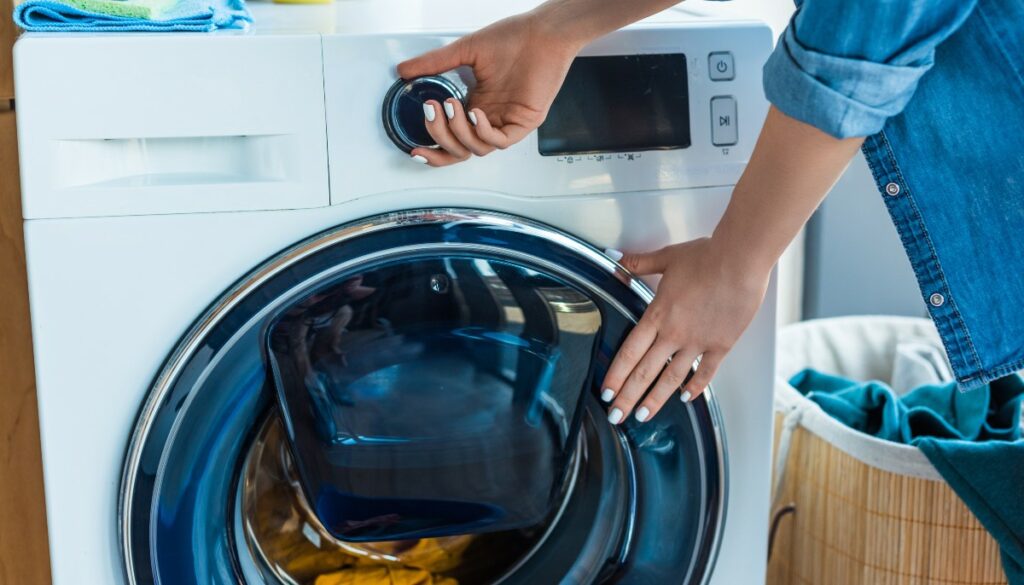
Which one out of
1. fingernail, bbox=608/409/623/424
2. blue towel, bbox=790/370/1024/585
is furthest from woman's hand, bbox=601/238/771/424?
blue towel, bbox=790/370/1024/585

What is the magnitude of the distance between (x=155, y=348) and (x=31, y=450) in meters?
0.30

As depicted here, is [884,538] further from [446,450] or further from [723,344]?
[446,450]

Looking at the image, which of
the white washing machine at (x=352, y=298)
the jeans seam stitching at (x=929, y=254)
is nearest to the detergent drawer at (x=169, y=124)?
the white washing machine at (x=352, y=298)

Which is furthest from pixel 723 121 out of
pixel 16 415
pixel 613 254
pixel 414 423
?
pixel 16 415

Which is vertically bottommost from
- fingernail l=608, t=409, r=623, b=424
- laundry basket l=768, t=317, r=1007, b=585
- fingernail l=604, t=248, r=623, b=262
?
laundry basket l=768, t=317, r=1007, b=585

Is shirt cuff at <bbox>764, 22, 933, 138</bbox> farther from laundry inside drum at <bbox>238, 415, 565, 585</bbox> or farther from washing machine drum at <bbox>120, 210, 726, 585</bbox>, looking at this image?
laundry inside drum at <bbox>238, 415, 565, 585</bbox>

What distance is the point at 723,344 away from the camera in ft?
2.88

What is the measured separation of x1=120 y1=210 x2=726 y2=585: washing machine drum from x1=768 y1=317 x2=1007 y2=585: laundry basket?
32 cm

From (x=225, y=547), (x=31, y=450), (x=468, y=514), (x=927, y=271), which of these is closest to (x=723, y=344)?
(x=927, y=271)

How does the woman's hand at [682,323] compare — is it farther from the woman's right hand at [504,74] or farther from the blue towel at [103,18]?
the blue towel at [103,18]

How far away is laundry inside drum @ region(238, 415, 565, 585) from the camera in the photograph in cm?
97

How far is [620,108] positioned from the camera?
0.89m

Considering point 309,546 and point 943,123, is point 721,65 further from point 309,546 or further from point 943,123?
point 309,546

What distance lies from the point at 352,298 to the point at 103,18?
288 mm
